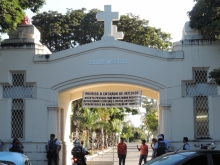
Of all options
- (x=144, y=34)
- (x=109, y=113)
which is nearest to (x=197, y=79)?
(x=109, y=113)

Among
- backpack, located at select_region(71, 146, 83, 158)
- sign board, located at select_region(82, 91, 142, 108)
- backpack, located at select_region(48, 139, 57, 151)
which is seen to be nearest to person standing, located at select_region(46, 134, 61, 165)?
backpack, located at select_region(48, 139, 57, 151)

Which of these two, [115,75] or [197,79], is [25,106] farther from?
[197,79]

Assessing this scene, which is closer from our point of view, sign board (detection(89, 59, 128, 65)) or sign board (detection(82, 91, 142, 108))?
sign board (detection(89, 59, 128, 65))

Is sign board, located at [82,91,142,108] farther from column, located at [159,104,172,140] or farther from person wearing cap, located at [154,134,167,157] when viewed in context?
person wearing cap, located at [154,134,167,157]

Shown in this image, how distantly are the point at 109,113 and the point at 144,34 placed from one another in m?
7.20

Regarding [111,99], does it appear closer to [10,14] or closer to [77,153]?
[77,153]

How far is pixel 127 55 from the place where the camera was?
20391 mm

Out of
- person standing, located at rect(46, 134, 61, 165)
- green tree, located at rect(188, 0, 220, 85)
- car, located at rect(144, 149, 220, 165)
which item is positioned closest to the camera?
car, located at rect(144, 149, 220, 165)

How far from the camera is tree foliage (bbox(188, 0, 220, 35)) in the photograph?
1848cm

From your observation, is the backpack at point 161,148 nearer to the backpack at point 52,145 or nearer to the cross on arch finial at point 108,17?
the backpack at point 52,145

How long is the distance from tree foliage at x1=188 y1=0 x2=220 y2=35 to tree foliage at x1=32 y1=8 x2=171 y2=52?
19970 mm

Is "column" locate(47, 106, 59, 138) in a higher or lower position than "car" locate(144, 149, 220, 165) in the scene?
higher

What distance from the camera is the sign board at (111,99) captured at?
69.5 ft

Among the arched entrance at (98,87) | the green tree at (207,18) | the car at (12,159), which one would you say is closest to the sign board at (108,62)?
the arched entrance at (98,87)
